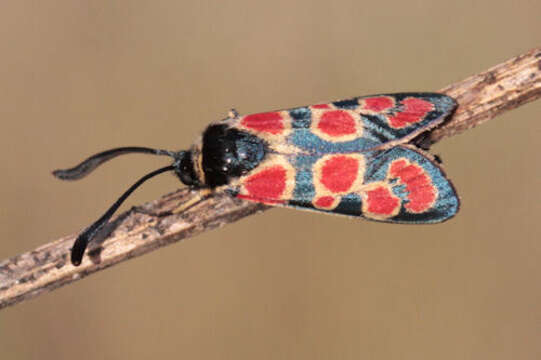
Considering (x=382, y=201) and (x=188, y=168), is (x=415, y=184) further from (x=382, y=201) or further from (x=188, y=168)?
(x=188, y=168)

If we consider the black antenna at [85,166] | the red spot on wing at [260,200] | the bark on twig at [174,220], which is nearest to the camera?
the bark on twig at [174,220]

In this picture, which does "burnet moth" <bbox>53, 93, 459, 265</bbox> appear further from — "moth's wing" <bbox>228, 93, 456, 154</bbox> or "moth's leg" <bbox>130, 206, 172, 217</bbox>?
"moth's leg" <bbox>130, 206, 172, 217</bbox>

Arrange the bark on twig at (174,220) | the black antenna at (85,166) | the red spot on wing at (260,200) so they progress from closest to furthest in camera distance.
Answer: the bark on twig at (174,220), the black antenna at (85,166), the red spot on wing at (260,200)

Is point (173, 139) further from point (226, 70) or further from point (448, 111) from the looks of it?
point (448, 111)

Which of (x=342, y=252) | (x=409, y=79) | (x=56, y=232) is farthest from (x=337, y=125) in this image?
(x=56, y=232)

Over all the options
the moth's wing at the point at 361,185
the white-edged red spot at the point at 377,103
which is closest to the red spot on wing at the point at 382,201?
the moth's wing at the point at 361,185

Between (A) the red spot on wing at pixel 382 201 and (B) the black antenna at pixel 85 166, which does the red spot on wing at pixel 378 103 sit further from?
(B) the black antenna at pixel 85 166

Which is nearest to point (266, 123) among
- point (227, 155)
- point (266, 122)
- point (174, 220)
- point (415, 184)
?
→ point (266, 122)
